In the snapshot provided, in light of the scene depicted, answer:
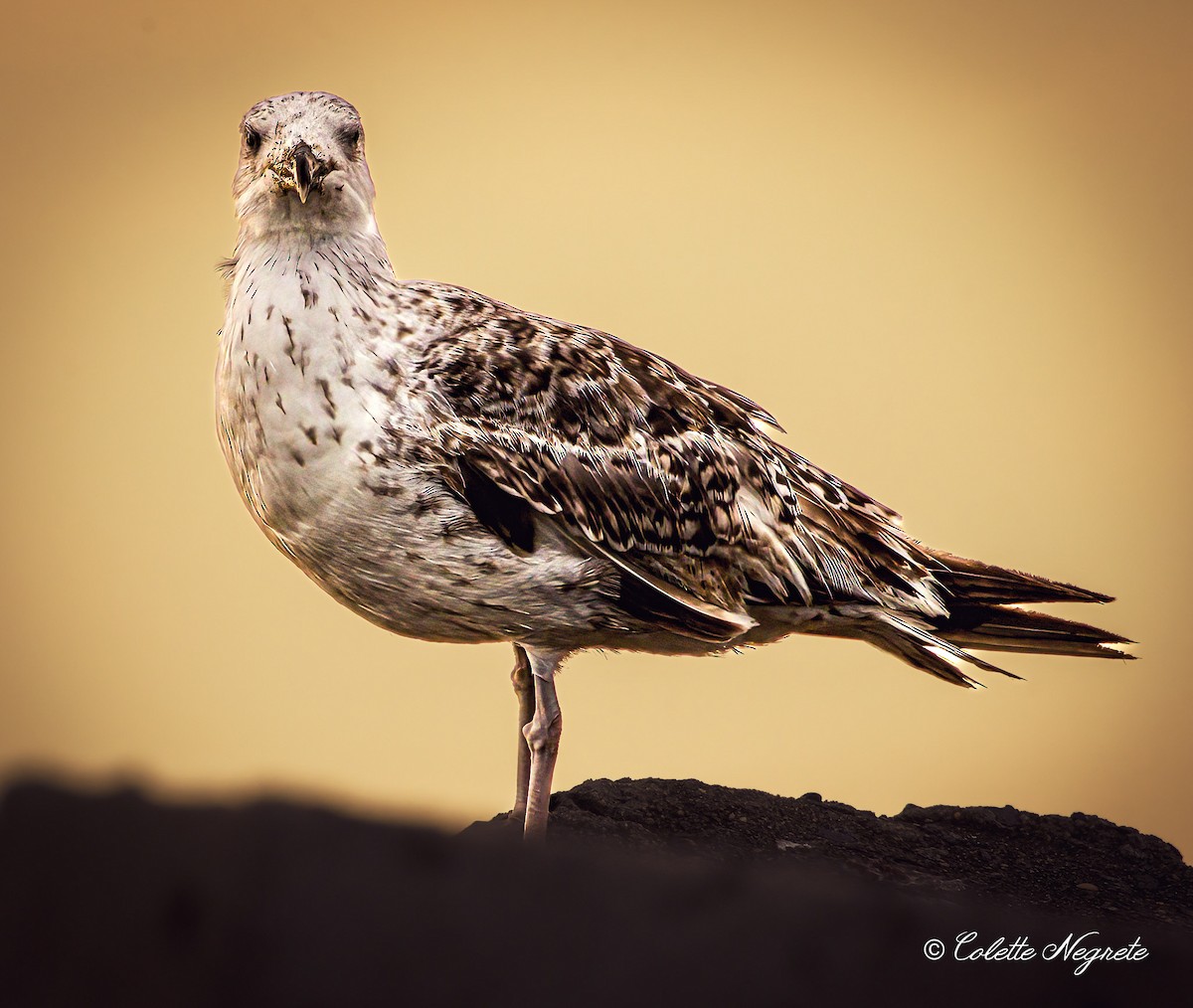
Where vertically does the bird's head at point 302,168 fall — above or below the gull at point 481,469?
above

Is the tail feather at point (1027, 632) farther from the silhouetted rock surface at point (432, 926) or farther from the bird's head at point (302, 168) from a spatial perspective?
the bird's head at point (302, 168)

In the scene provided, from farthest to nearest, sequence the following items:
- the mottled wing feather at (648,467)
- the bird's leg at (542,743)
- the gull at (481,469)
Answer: the bird's leg at (542,743) < the mottled wing feather at (648,467) < the gull at (481,469)

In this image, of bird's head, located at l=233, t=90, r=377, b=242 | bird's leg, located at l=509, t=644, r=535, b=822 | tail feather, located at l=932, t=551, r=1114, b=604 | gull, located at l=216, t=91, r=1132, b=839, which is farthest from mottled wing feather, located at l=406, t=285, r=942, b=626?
bird's leg, located at l=509, t=644, r=535, b=822

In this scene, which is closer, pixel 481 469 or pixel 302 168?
pixel 302 168

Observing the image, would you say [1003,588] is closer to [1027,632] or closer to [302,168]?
[1027,632]

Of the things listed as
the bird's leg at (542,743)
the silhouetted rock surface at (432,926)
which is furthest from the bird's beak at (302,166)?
the silhouetted rock surface at (432,926)

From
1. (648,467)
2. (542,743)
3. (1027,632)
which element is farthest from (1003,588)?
(542,743)

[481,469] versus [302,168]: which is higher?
[302,168]

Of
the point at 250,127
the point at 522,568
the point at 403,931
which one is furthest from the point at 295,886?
the point at 250,127
